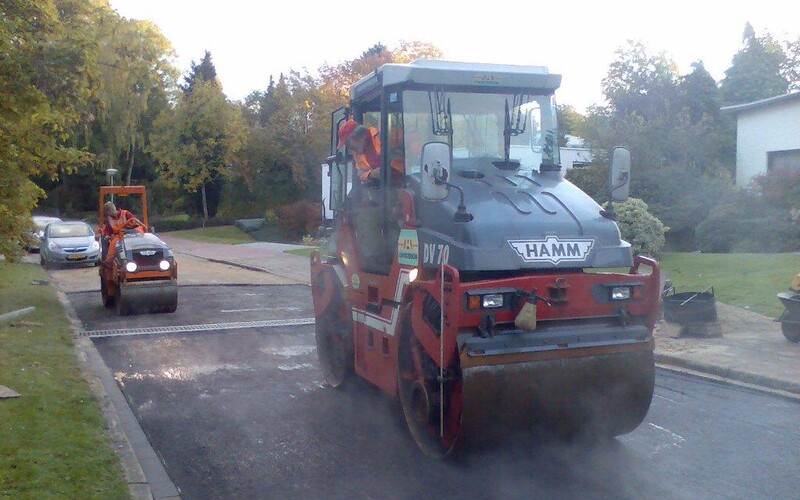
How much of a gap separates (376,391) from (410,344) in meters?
2.28

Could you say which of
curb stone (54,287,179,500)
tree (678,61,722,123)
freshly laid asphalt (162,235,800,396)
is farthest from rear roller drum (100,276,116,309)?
tree (678,61,722,123)

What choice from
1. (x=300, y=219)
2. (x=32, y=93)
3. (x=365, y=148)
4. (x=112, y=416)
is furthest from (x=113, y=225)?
(x=300, y=219)

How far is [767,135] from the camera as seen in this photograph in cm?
2603

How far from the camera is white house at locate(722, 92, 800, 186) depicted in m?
25.0

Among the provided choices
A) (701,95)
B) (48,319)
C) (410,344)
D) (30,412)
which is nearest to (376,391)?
(410,344)

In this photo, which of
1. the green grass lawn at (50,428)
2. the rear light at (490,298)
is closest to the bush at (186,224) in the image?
the green grass lawn at (50,428)

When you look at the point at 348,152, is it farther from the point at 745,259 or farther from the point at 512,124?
the point at 745,259

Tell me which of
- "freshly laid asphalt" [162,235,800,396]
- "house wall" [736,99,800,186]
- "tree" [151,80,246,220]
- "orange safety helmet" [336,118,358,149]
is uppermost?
"tree" [151,80,246,220]

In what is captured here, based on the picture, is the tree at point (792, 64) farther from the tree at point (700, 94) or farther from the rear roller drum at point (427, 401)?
the rear roller drum at point (427, 401)

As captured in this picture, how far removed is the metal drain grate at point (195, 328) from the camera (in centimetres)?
1269

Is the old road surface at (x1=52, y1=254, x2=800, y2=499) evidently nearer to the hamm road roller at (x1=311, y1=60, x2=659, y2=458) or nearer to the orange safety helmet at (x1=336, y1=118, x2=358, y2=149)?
the hamm road roller at (x1=311, y1=60, x2=659, y2=458)

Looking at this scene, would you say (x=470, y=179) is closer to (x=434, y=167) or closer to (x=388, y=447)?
(x=434, y=167)

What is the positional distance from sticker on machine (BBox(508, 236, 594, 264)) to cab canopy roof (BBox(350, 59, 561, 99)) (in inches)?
68.4

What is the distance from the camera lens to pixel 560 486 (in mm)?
5906
